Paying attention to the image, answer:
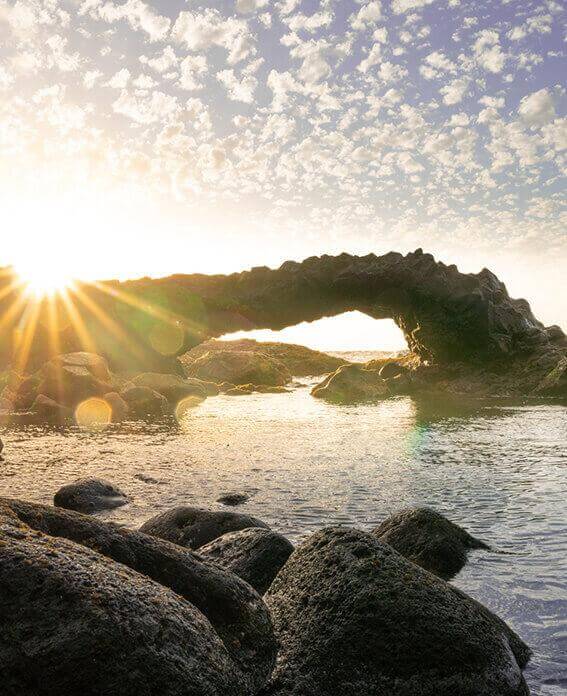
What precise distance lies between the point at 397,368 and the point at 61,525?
58151 mm

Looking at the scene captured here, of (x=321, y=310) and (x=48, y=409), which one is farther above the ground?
(x=321, y=310)

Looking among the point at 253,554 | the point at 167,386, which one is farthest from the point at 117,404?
the point at 253,554

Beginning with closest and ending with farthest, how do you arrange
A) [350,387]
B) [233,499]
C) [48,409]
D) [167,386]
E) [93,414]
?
1. [233,499]
2. [93,414]
3. [48,409]
4. [167,386]
5. [350,387]

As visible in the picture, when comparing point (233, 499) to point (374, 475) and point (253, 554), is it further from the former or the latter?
point (253, 554)

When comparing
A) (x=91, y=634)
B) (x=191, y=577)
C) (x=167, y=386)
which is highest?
(x=91, y=634)

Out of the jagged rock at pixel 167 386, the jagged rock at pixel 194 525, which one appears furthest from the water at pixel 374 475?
the jagged rock at pixel 167 386

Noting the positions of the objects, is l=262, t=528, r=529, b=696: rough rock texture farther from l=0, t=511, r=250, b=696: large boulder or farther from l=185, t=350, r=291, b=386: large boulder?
l=185, t=350, r=291, b=386: large boulder

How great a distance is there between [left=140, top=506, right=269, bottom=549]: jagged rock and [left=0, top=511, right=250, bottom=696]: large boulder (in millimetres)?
5304

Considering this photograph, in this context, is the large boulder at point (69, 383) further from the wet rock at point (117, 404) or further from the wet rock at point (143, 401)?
the wet rock at point (143, 401)

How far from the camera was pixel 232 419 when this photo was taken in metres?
32.9

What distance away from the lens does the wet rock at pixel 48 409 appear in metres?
34.7

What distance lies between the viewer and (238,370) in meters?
71.2

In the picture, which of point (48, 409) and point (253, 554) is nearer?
point (253, 554)

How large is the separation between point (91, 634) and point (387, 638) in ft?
9.46
